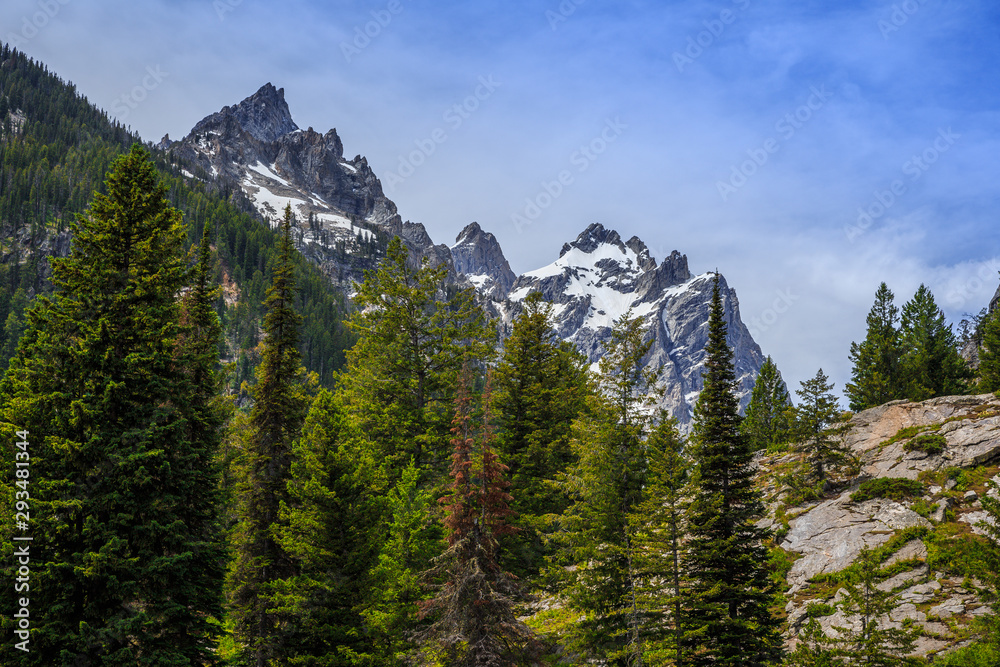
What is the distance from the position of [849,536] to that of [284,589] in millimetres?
20294

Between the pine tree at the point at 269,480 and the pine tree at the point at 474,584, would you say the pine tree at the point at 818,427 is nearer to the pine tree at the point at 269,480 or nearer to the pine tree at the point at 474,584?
the pine tree at the point at 474,584

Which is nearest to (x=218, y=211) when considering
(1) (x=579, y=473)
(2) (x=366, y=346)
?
(2) (x=366, y=346)

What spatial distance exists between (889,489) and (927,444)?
11.4ft

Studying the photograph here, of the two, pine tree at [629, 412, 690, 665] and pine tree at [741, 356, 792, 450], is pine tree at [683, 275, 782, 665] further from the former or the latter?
pine tree at [741, 356, 792, 450]

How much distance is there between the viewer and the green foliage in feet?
74.6

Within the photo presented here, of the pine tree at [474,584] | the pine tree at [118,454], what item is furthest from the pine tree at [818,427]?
the pine tree at [118,454]

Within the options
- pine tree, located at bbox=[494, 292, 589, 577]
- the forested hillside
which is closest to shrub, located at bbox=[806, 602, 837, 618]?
pine tree, located at bbox=[494, 292, 589, 577]

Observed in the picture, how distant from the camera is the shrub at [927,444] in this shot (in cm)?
2445

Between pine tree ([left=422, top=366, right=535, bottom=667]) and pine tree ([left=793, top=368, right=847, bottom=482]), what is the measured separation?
17.0 metres

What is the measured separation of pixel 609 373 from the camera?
816 inches

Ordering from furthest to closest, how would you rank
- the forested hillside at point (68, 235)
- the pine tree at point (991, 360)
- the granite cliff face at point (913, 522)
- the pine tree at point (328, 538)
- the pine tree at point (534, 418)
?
1. the forested hillside at point (68, 235)
2. the pine tree at point (991, 360)
3. the pine tree at point (534, 418)
4. the granite cliff face at point (913, 522)
5. the pine tree at point (328, 538)

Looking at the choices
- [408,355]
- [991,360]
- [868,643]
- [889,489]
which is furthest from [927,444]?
[408,355]

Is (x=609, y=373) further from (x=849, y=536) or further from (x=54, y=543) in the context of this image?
(x=54, y=543)

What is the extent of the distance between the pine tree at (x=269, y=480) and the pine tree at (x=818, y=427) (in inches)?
902
